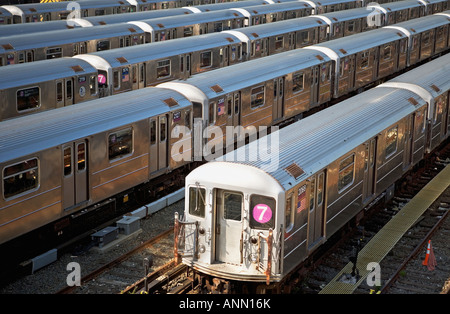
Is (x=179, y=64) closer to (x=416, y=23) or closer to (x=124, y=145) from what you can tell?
(x=124, y=145)

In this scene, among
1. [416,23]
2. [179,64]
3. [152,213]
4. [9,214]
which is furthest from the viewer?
[416,23]

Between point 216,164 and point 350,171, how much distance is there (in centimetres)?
345

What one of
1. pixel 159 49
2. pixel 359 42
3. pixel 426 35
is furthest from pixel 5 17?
pixel 426 35

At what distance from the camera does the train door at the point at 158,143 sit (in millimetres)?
16281

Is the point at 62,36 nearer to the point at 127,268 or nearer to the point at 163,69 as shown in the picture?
the point at 163,69

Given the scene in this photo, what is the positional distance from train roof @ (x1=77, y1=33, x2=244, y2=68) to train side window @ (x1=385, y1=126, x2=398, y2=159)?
987 cm

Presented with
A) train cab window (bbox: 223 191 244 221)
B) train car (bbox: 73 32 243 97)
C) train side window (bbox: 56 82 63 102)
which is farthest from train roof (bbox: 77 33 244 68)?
train cab window (bbox: 223 191 244 221)

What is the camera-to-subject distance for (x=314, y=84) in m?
24.0

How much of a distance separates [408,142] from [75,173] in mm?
8106

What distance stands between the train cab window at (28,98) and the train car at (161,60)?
274cm

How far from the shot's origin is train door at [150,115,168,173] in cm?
1628

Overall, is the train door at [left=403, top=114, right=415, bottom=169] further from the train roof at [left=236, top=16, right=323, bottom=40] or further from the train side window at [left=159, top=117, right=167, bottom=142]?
the train roof at [left=236, top=16, right=323, bottom=40]

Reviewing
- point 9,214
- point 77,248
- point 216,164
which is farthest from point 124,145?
point 216,164

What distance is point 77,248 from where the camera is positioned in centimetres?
1447
